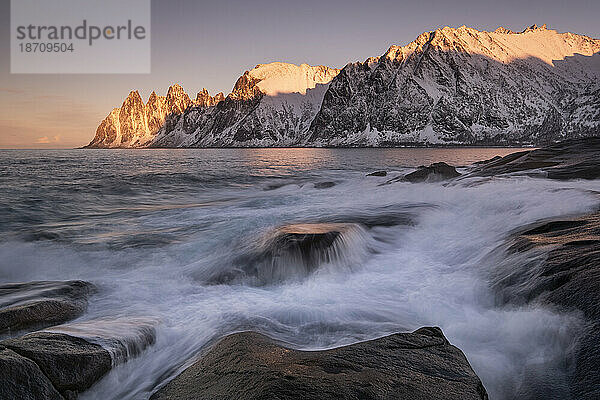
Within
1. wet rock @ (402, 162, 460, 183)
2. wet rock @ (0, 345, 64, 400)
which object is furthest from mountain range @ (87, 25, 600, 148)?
wet rock @ (0, 345, 64, 400)

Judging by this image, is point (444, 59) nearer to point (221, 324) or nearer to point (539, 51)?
point (539, 51)

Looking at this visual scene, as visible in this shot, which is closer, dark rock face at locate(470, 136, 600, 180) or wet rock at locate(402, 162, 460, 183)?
dark rock face at locate(470, 136, 600, 180)

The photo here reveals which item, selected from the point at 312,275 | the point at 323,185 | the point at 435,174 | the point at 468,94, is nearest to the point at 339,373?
the point at 312,275

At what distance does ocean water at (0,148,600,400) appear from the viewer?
329cm

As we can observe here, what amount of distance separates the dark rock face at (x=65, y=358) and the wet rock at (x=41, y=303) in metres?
1.10

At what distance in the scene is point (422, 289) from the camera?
515 centimetres

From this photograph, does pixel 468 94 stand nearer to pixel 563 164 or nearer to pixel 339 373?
pixel 563 164

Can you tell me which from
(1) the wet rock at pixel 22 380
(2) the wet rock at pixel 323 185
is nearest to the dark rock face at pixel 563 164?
(2) the wet rock at pixel 323 185

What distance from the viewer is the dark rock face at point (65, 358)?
2.44 meters

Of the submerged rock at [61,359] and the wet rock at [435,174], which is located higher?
the wet rock at [435,174]

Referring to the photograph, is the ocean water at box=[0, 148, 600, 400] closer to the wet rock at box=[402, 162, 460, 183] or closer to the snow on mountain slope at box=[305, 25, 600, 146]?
the wet rock at box=[402, 162, 460, 183]

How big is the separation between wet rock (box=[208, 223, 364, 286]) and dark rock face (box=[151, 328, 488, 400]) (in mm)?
2907

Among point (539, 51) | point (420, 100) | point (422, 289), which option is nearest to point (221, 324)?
point (422, 289)

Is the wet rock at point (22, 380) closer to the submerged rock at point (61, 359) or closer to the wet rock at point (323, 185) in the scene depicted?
the submerged rock at point (61, 359)
